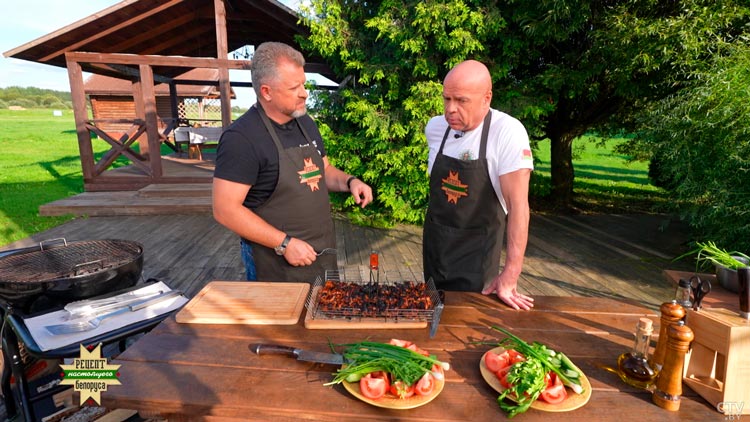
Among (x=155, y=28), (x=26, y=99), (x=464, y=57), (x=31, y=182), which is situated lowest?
(x=31, y=182)

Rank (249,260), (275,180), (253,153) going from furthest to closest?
1. (249,260)
2. (275,180)
3. (253,153)

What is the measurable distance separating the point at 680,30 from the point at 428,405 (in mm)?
6608

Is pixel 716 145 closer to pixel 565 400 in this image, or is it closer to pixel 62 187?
pixel 565 400

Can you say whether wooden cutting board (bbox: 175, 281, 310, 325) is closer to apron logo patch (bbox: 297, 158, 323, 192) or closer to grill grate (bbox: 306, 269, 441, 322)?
grill grate (bbox: 306, 269, 441, 322)

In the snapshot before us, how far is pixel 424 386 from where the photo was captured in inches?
50.4

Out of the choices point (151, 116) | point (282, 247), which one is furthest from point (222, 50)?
point (282, 247)

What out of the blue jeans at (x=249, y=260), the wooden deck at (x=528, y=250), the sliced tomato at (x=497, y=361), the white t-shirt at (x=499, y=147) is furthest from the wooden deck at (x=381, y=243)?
the sliced tomato at (x=497, y=361)

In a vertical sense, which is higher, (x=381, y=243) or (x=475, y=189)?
(x=475, y=189)

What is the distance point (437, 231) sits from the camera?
105 inches

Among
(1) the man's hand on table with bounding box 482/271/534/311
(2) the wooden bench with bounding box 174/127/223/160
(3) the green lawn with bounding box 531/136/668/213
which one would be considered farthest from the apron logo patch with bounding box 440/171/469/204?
(2) the wooden bench with bounding box 174/127/223/160

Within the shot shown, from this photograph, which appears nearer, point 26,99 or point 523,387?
point 523,387

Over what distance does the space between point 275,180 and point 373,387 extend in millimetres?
1411

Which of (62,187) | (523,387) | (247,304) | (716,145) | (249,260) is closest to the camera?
(523,387)

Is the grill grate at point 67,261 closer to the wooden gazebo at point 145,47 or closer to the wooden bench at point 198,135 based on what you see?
the wooden gazebo at point 145,47
